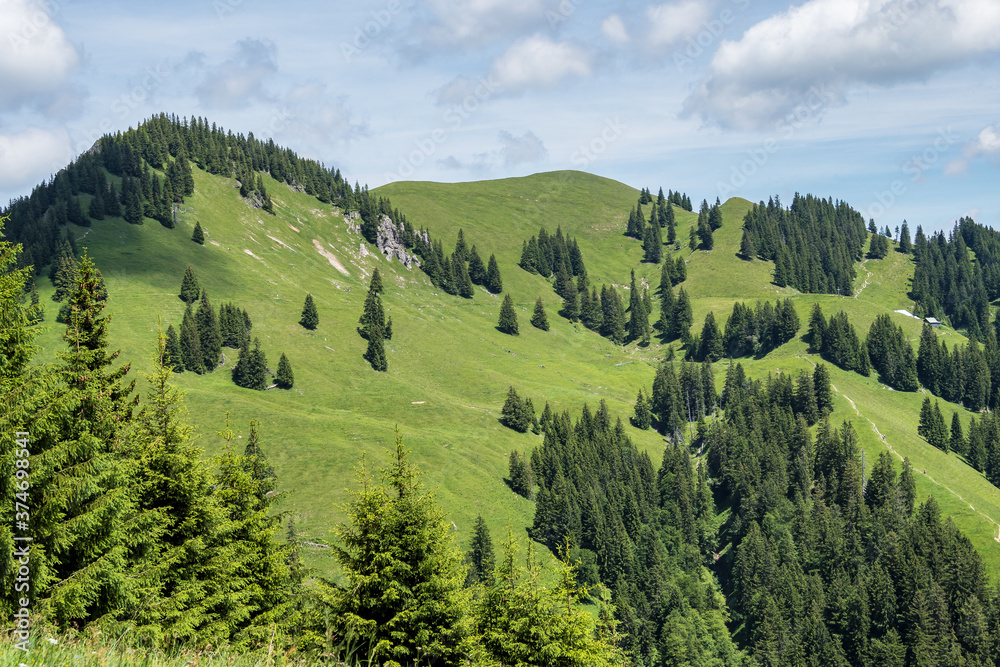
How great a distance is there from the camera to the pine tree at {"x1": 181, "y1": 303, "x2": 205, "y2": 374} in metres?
143

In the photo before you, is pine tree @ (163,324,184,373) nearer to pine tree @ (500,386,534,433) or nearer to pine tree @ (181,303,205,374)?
pine tree @ (181,303,205,374)

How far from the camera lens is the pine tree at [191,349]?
143 meters

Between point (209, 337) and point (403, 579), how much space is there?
13674 cm

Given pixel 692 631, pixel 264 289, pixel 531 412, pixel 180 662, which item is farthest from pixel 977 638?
pixel 264 289

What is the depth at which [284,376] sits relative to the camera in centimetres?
14988

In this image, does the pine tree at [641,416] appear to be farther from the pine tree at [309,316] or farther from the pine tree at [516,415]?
the pine tree at [309,316]

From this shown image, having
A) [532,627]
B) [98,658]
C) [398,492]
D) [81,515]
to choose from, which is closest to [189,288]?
[398,492]

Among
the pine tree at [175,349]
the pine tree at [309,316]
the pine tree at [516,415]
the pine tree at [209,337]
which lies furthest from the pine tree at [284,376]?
the pine tree at [516,415]

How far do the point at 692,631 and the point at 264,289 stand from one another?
445 ft

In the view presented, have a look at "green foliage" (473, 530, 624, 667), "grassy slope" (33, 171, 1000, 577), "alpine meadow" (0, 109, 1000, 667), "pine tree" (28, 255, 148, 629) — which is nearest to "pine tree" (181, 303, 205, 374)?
"alpine meadow" (0, 109, 1000, 667)

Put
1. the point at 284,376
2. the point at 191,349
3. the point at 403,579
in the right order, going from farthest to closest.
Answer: the point at 284,376, the point at 191,349, the point at 403,579

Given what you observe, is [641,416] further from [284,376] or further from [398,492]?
[398,492]

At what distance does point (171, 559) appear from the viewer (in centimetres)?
2338

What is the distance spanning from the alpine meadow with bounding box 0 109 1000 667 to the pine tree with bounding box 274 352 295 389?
483 millimetres
